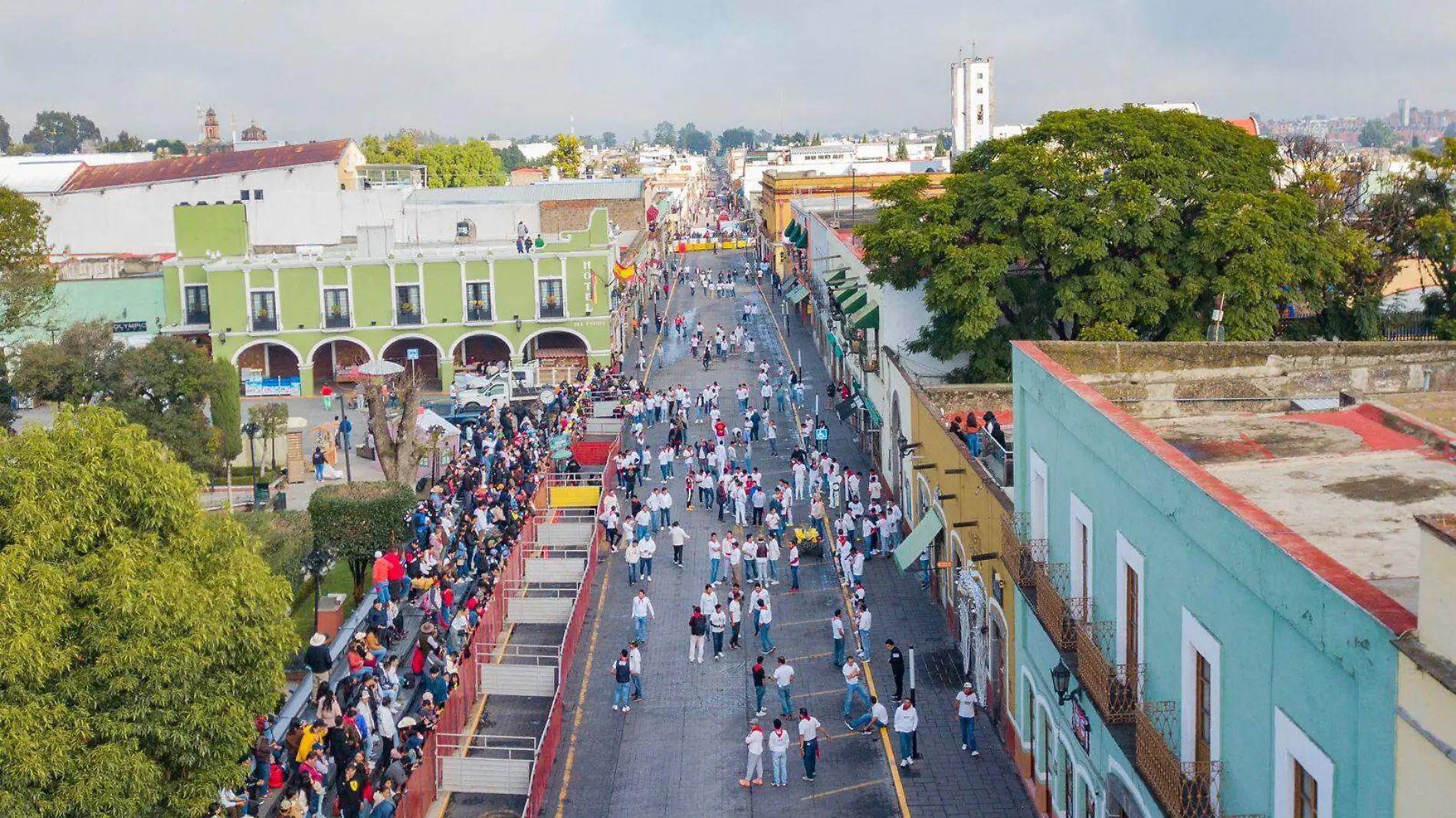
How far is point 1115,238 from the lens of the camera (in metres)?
31.2

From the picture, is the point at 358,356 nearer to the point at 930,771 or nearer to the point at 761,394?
the point at 761,394

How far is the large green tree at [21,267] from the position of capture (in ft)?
127

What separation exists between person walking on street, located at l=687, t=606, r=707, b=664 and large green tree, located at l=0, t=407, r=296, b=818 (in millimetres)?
8303

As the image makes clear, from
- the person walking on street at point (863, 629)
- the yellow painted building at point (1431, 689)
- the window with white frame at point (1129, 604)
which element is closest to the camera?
the yellow painted building at point (1431, 689)

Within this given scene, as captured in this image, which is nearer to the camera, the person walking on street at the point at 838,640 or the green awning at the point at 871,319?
the person walking on street at the point at 838,640

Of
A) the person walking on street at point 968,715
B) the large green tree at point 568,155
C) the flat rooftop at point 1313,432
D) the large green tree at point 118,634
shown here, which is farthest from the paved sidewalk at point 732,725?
the large green tree at point 568,155

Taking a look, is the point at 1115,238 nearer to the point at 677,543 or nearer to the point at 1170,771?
the point at 677,543

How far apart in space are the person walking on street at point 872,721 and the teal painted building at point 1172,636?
6.28ft

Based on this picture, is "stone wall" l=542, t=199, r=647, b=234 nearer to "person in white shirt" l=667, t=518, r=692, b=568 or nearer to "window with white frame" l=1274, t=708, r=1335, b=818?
"person in white shirt" l=667, t=518, r=692, b=568

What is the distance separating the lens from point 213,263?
50281 millimetres

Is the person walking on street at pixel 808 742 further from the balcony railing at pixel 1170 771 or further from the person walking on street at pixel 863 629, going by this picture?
the balcony railing at pixel 1170 771

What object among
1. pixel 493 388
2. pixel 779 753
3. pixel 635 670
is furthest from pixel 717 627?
pixel 493 388

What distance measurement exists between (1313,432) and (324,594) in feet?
64.3

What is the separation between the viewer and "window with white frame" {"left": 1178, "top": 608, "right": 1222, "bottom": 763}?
11531 mm
